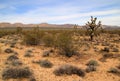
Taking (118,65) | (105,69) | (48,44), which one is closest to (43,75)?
(105,69)

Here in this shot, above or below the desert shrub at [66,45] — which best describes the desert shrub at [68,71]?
below

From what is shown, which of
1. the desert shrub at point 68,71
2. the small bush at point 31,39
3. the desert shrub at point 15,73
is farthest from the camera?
the small bush at point 31,39

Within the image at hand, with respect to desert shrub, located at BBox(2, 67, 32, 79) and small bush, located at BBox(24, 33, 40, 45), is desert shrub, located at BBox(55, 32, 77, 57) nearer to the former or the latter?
desert shrub, located at BBox(2, 67, 32, 79)

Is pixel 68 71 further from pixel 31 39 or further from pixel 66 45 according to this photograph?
pixel 31 39

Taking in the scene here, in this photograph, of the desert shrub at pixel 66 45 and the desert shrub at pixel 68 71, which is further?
the desert shrub at pixel 66 45

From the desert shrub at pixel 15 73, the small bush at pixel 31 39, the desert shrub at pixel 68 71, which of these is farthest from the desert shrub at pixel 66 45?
the small bush at pixel 31 39

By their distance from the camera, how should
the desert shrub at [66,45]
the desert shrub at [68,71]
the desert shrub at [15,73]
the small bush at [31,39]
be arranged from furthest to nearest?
the small bush at [31,39]
the desert shrub at [66,45]
the desert shrub at [68,71]
the desert shrub at [15,73]

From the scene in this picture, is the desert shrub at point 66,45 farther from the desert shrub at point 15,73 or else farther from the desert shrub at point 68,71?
the desert shrub at point 15,73

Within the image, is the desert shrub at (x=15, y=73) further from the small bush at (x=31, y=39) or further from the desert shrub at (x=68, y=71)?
the small bush at (x=31, y=39)

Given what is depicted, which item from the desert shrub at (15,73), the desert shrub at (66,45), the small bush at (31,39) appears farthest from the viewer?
the small bush at (31,39)

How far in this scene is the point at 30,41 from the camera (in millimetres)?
25078

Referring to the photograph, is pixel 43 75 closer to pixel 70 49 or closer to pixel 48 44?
pixel 70 49

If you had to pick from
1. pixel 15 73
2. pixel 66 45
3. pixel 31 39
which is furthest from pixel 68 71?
pixel 31 39

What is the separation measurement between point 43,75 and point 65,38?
24.1ft
